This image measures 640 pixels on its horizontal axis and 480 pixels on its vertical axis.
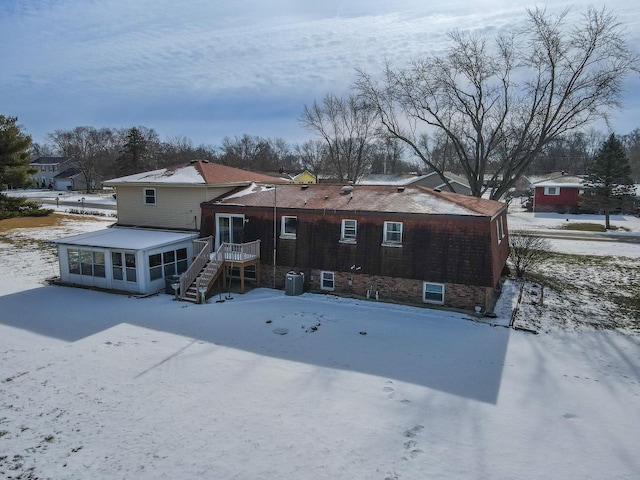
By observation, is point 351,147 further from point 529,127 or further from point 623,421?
point 623,421

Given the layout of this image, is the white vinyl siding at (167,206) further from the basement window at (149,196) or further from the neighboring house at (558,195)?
the neighboring house at (558,195)

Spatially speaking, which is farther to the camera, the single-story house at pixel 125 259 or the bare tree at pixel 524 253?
the bare tree at pixel 524 253

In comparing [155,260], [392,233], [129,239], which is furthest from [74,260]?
[392,233]

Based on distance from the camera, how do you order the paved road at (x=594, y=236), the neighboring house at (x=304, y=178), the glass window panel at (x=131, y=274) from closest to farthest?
the glass window panel at (x=131, y=274) → the paved road at (x=594, y=236) → the neighboring house at (x=304, y=178)

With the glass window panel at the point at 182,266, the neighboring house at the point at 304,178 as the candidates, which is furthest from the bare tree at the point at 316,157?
the glass window panel at the point at 182,266

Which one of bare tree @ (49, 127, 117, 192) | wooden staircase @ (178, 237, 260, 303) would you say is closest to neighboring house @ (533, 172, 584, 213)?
wooden staircase @ (178, 237, 260, 303)

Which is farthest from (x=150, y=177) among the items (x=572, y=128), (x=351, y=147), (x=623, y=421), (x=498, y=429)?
(x=351, y=147)

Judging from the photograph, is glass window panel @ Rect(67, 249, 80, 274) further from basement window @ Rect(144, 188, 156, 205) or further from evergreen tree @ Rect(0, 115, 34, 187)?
evergreen tree @ Rect(0, 115, 34, 187)
